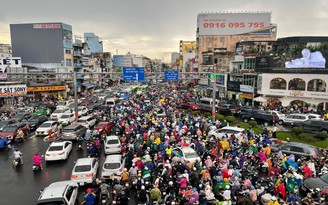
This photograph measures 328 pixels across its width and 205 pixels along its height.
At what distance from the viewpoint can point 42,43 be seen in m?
57.4

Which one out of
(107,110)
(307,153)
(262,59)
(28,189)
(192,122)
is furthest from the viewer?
(262,59)

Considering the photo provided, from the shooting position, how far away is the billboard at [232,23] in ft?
239

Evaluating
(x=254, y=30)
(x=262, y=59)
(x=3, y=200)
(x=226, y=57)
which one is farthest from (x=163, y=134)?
(x=254, y=30)

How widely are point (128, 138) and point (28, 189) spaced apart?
7.75 metres

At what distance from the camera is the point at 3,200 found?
12.1m

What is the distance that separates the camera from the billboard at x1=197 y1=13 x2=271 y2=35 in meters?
72.8

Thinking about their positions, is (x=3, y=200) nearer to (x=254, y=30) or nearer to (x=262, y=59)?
(x=262, y=59)

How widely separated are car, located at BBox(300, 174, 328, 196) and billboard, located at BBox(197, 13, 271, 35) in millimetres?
66403

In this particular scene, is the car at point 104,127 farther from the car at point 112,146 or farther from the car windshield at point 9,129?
the car windshield at point 9,129

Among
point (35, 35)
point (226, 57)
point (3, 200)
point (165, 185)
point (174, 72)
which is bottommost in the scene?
point (3, 200)

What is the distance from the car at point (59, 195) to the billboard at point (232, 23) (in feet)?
227

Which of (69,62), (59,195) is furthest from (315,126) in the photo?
(69,62)

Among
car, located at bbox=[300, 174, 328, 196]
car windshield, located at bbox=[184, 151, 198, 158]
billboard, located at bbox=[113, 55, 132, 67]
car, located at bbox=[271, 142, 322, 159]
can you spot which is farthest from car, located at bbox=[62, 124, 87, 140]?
billboard, located at bbox=[113, 55, 132, 67]

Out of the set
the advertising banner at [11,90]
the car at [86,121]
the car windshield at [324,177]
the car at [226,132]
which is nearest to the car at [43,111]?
the advertising banner at [11,90]
